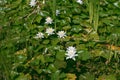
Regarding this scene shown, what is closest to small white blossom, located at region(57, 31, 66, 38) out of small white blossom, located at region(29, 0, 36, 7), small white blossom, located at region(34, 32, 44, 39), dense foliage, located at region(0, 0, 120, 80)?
dense foliage, located at region(0, 0, 120, 80)

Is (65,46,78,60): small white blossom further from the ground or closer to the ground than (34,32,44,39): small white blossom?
closer to the ground

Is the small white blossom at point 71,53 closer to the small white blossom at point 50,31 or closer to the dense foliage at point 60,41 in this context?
the dense foliage at point 60,41

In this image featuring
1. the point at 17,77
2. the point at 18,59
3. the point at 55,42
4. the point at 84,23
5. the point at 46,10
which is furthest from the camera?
the point at 46,10

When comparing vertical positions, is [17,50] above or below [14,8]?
below

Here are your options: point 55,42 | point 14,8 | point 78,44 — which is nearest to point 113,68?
point 78,44

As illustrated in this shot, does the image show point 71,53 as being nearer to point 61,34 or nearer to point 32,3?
point 61,34

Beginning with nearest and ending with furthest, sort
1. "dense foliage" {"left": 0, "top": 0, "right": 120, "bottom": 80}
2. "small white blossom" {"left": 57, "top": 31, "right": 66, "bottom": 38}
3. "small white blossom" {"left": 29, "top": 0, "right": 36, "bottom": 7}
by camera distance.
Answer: "dense foliage" {"left": 0, "top": 0, "right": 120, "bottom": 80} < "small white blossom" {"left": 57, "top": 31, "right": 66, "bottom": 38} < "small white blossom" {"left": 29, "top": 0, "right": 36, "bottom": 7}

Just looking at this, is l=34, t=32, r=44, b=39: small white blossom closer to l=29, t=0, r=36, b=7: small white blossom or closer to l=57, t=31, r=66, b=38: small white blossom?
l=57, t=31, r=66, b=38: small white blossom

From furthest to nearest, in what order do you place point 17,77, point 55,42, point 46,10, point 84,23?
point 46,10, point 84,23, point 55,42, point 17,77

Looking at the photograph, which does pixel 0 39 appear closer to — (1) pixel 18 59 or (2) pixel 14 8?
(1) pixel 18 59

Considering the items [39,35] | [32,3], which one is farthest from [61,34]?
[32,3]
